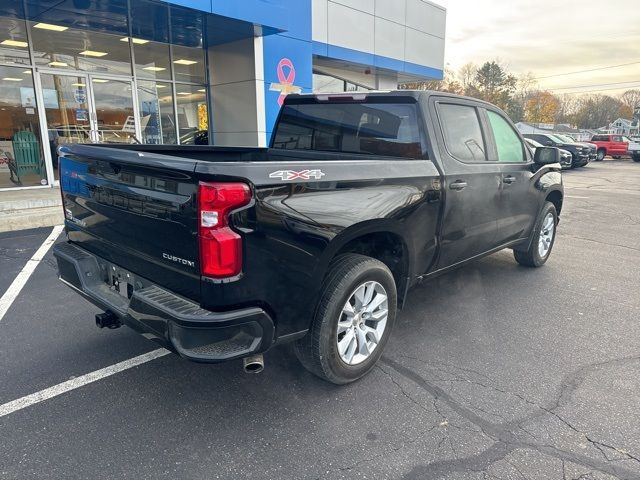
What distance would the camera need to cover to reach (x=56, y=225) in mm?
7828

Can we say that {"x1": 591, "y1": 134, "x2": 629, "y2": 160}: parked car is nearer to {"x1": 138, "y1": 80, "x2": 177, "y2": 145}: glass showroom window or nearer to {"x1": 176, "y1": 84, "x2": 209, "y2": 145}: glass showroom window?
{"x1": 176, "y1": 84, "x2": 209, "y2": 145}: glass showroom window

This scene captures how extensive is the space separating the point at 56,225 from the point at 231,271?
6.86 m

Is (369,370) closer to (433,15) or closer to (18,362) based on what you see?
(18,362)

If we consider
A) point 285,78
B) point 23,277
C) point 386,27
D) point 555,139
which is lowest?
point 23,277

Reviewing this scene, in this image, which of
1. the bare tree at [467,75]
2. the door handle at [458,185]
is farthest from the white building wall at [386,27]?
the bare tree at [467,75]

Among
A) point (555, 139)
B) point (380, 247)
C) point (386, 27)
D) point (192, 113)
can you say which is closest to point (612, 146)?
point (555, 139)

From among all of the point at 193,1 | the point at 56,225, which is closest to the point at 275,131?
the point at 56,225

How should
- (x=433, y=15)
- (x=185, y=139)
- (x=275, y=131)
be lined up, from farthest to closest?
(x=433, y=15), (x=185, y=139), (x=275, y=131)

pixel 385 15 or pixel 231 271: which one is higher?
pixel 385 15

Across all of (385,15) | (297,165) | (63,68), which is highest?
(385,15)

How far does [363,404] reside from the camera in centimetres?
292

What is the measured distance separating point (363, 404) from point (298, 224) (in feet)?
4.12

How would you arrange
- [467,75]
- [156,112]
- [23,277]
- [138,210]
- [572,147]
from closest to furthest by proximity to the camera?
1. [138,210]
2. [23,277]
3. [156,112]
4. [572,147]
5. [467,75]

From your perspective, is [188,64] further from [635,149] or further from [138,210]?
[635,149]
